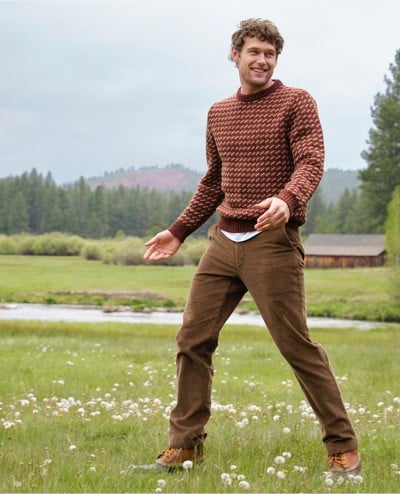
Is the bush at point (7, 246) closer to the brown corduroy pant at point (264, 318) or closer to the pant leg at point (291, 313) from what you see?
the brown corduroy pant at point (264, 318)

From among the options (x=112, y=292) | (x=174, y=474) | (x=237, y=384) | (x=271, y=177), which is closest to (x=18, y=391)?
(x=237, y=384)

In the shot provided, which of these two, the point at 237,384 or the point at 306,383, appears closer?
the point at 306,383

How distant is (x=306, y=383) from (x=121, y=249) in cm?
11598

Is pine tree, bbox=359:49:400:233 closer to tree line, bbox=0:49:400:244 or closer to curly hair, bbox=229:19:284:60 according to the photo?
tree line, bbox=0:49:400:244

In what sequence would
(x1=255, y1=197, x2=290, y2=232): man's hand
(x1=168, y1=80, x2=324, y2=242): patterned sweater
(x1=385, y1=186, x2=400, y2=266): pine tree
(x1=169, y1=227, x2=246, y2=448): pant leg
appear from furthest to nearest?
(x1=385, y1=186, x2=400, y2=266): pine tree < (x1=169, y1=227, x2=246, y2=448): pant leg < (x1=168, y1=80, x2=324, y2=242): patterned sweater < (x1=255, y1=197, x2=290, y2=232): man's hand

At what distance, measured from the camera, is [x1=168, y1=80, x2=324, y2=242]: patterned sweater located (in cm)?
579

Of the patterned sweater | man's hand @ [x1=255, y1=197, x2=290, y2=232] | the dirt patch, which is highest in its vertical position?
the patterned sweater

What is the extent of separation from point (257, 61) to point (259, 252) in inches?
53.5

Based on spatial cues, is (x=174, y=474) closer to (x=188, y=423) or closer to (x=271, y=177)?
(x=188, y=423)

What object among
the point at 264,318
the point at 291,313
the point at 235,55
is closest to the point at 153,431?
the point at 264,318

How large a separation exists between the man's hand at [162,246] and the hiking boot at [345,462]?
2023mm

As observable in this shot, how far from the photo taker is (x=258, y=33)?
5988 millimetres

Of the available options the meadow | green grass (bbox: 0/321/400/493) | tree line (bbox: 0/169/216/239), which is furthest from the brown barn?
green grass (bbox: 0/321/400/493)

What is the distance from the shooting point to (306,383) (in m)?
6.02
